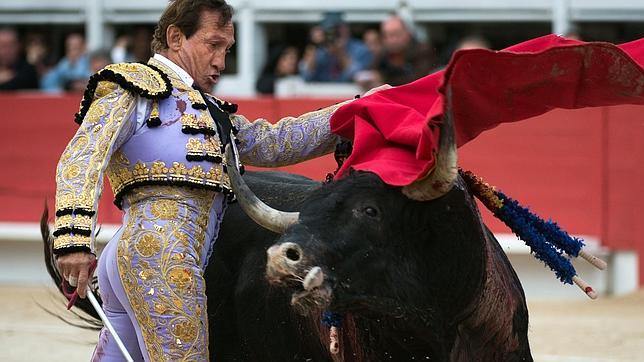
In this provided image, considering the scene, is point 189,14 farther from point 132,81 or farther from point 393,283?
point 393,283

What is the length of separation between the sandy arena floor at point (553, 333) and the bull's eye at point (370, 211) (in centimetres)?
267

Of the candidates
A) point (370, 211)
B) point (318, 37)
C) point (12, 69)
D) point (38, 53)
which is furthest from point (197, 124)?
point (38, 53)

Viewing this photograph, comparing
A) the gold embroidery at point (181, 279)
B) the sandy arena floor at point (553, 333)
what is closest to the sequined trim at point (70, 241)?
the gold embroidery at point (181, 279)

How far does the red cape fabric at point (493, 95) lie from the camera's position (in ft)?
10.2

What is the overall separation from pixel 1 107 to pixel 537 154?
371cm

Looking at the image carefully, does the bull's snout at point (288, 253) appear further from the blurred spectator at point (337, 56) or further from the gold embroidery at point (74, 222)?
the blurred spectator at point (337, 56)

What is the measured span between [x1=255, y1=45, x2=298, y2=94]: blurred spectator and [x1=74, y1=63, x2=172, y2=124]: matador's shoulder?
6.16 meters

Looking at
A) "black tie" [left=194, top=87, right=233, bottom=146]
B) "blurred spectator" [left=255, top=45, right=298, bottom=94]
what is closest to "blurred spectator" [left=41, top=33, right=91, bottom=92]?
"blurred spectator" [left=255, top=45, right=298, bottom=94]

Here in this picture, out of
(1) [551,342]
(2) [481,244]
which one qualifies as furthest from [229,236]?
(1) [551,342]

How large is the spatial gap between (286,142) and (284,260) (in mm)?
882

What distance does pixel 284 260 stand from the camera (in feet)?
9.53

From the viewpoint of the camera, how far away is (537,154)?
→ 805cm

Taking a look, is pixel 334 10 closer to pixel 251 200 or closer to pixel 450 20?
pixel 450 20

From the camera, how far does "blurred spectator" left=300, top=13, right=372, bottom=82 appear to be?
8.88 metres
